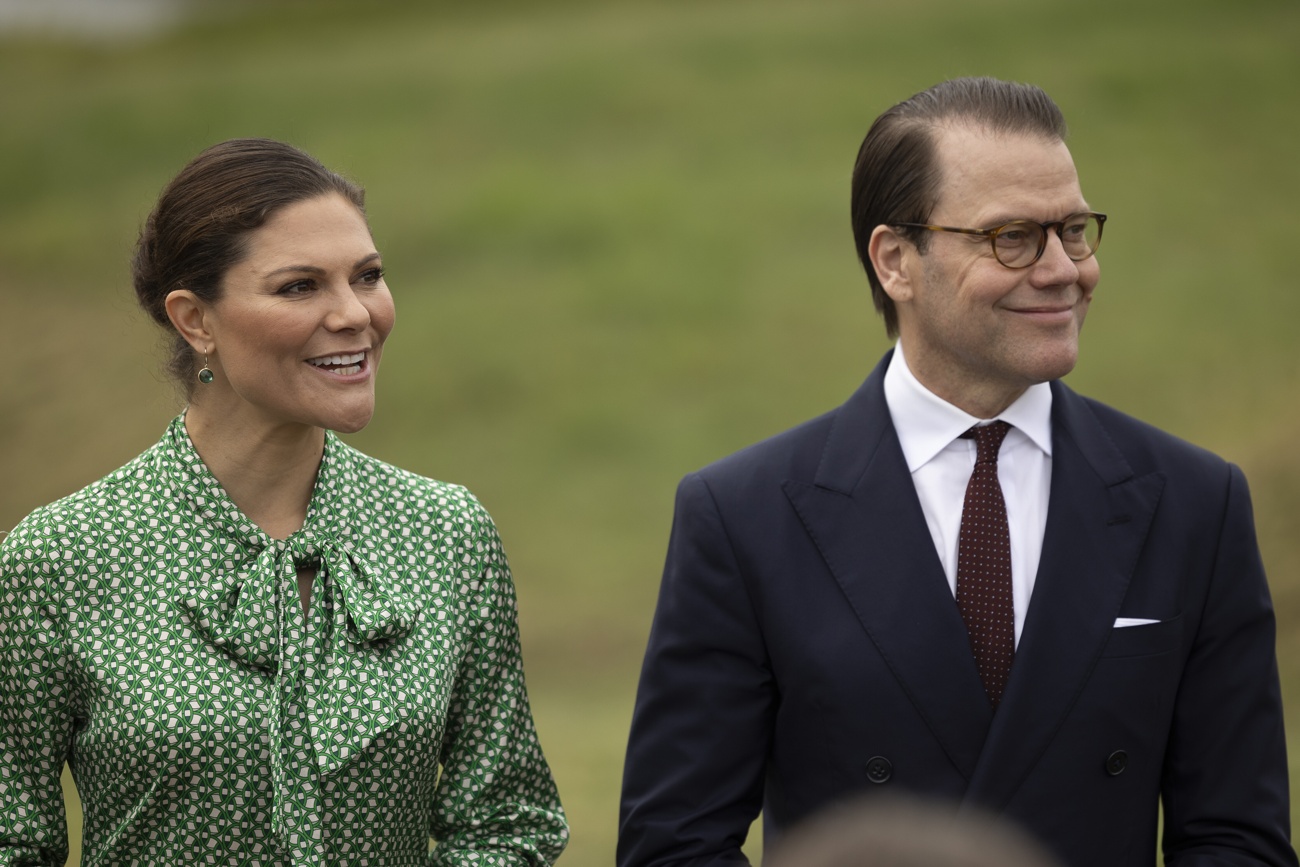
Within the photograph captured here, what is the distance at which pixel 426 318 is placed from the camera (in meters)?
13.5

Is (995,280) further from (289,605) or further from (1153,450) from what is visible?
(289,605)

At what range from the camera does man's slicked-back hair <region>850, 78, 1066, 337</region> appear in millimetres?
2922

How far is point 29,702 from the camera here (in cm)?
271

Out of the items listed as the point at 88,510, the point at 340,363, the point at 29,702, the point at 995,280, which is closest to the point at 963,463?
the point at 995,280

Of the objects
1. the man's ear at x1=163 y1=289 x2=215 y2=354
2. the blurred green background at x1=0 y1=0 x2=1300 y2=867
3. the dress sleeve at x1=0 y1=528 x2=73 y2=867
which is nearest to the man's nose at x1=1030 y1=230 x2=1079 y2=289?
the man's ear at x1=163 y1=289 x2=215 y2=354

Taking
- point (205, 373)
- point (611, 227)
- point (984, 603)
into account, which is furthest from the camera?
point (611, 227)

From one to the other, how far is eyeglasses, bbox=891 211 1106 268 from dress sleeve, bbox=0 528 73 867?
5.75 feet

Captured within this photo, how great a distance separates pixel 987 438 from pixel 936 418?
0.10m

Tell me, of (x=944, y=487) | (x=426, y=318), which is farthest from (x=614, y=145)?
(x=944, y=487)

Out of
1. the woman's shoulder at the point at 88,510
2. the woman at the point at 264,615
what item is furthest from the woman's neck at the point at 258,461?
the woman's shoulder at the point at 88,510

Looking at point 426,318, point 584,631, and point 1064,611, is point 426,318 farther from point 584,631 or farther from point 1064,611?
point 1064,611

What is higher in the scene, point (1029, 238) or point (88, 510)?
point (1029, 238)

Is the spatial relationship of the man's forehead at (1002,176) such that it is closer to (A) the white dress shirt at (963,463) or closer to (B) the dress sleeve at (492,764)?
(A) the white dress shirt at (963,463)

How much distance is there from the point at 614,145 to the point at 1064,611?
13882 millimetres
